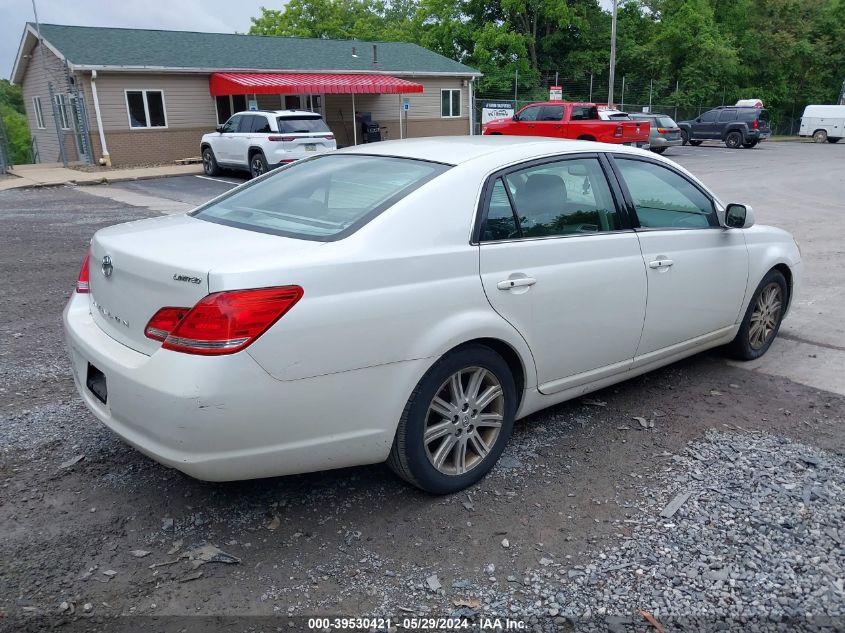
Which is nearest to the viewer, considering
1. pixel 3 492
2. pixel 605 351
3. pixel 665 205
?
pixel 3 492

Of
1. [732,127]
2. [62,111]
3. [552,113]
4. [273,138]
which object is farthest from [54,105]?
[732,127]

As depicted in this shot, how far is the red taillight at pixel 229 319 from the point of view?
2.65m

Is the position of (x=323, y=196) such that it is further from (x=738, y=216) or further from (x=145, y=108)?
(x=145, y=108)

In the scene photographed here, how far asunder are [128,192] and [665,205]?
1553 centimetres

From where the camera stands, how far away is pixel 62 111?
24.6 m

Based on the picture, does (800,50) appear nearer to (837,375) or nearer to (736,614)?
(837,375)

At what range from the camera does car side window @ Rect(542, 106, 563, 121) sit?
893 inches

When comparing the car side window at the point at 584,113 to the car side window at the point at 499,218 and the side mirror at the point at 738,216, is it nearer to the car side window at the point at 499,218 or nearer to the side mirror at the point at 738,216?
the side mirror at the point at 738,216

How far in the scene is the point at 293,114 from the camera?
17.9m

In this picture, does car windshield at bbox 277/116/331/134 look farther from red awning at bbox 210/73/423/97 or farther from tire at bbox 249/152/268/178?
red awning at bbox 210/73/423/97

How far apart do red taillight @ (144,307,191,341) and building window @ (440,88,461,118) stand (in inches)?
1204

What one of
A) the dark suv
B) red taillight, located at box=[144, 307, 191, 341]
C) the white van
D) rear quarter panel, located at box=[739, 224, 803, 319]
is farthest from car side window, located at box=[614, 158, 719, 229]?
the white van

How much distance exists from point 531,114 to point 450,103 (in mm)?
9357

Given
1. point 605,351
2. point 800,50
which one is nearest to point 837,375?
point 605,351
